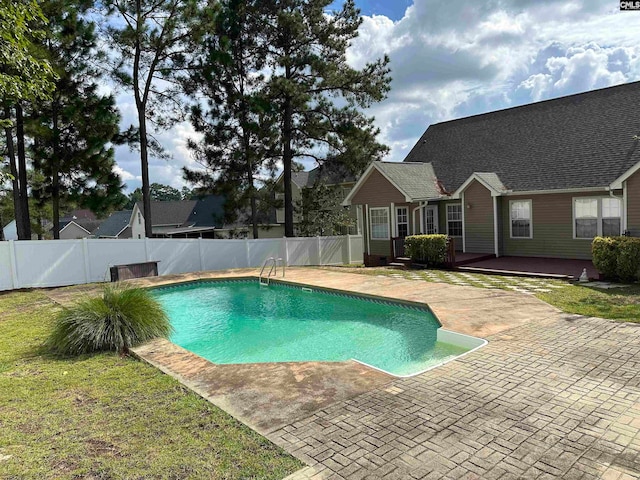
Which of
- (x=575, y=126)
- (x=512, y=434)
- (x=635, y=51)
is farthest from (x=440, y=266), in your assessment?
(x=512, y=434)

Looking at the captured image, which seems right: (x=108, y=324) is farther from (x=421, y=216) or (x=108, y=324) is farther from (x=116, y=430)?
(x=421, y=216)

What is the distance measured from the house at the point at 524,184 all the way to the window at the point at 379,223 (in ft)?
0.16

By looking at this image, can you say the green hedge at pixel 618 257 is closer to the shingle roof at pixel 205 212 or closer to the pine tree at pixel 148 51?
the pine tree at pixel 148 51

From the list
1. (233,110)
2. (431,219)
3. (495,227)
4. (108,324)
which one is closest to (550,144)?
(495,227)

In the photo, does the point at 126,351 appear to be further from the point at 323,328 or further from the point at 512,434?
the point at 512,434

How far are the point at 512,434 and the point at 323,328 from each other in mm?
5933

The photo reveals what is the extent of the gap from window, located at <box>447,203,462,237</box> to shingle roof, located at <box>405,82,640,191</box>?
3.32 feet

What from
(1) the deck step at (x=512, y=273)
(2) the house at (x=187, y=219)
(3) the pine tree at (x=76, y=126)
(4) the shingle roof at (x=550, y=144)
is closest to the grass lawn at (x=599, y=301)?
(1) the deck step at (x=512, y=273)

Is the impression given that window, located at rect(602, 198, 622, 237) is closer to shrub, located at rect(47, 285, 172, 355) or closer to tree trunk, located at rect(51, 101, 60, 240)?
shrub, located at rect(47, 285, 172, 355)

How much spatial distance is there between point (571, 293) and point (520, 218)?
662cm

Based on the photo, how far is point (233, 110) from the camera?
64.6 ft

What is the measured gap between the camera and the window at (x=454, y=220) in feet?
58.0

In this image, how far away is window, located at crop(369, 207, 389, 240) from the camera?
725 inches

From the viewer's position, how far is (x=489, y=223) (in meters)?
16.4
